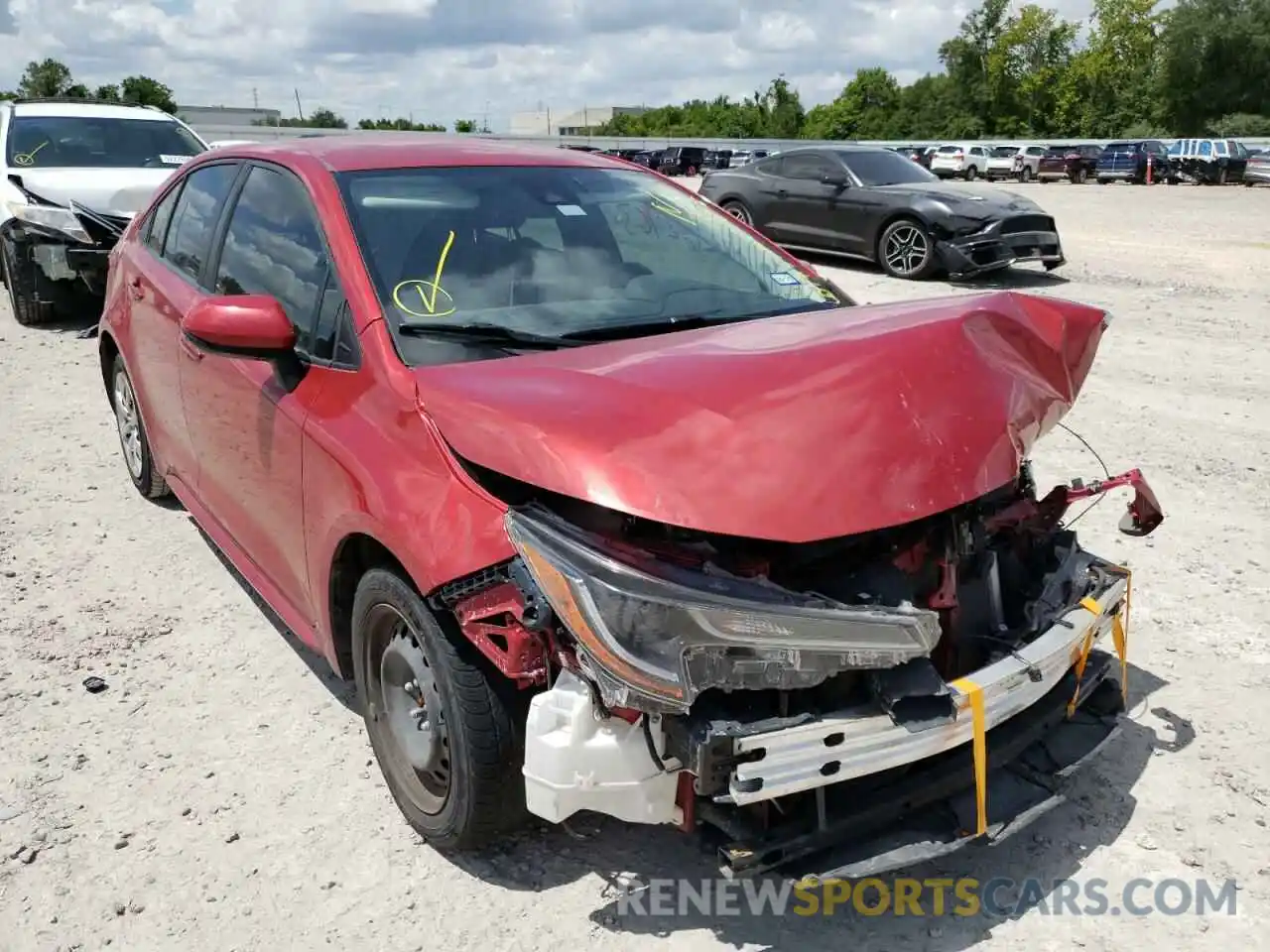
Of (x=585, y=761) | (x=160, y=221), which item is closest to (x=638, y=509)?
(x=585, y=761)

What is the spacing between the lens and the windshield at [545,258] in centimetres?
297

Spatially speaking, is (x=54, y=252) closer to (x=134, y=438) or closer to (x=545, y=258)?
(x=134, y=438)

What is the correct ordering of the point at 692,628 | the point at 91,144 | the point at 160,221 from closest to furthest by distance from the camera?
the point at 692,628, the point at 160,221, the point at 91,144

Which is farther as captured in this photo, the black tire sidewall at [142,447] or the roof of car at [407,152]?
the black tire sidewall at [142,447]

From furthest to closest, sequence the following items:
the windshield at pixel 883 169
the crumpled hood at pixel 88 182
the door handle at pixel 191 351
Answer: the windshield at pixel 883 169
the crumpled hood at pixel 88 182
the door handle at pixel 191 351

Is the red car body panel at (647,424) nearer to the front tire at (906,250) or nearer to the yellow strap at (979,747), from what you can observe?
the yellow strap at (979,747)

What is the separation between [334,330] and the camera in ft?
9.64

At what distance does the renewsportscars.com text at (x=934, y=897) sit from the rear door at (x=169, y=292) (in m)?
2.59

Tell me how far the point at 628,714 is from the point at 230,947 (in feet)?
3.85

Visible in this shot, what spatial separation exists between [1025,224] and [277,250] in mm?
9924

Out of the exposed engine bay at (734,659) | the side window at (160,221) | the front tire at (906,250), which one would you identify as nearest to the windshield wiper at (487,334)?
the exposed engine bay at (734,659)

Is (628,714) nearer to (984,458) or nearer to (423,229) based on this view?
(984,458)

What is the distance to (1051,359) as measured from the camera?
2.84 m

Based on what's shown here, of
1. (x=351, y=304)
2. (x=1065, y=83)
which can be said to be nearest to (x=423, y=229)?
(x=351, y=304)
